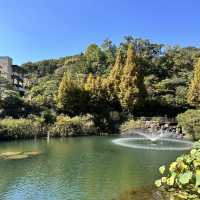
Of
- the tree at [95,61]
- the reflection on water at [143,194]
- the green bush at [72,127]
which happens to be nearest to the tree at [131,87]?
the green bush at [72,127]

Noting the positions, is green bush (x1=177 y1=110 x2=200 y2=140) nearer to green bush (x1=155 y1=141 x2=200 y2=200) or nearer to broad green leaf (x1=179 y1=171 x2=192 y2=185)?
green bush (x1=155 y1=141 x2=200 y2=200)

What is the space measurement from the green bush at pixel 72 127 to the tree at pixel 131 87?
4535mm

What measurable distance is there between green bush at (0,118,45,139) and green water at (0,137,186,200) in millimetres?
4952

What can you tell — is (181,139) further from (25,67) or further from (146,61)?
(25,67)

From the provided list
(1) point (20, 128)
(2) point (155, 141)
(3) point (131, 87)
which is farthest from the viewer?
(3) point (131, 87)

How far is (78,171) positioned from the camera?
1725 cm

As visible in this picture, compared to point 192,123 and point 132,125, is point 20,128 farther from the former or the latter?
point 192,123

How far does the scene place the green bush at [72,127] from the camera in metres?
33.3

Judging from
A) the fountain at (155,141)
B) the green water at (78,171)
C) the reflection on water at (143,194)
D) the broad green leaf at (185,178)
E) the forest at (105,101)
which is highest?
the forest at (105,101)

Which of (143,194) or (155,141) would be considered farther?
(155,141)

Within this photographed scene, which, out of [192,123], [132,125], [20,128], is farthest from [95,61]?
[192,123]

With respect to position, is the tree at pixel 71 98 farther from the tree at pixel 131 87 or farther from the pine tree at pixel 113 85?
the tree at pixel 131 87

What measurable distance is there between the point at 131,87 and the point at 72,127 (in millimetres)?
7624

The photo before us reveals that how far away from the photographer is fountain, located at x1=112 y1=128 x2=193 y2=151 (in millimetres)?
26409
